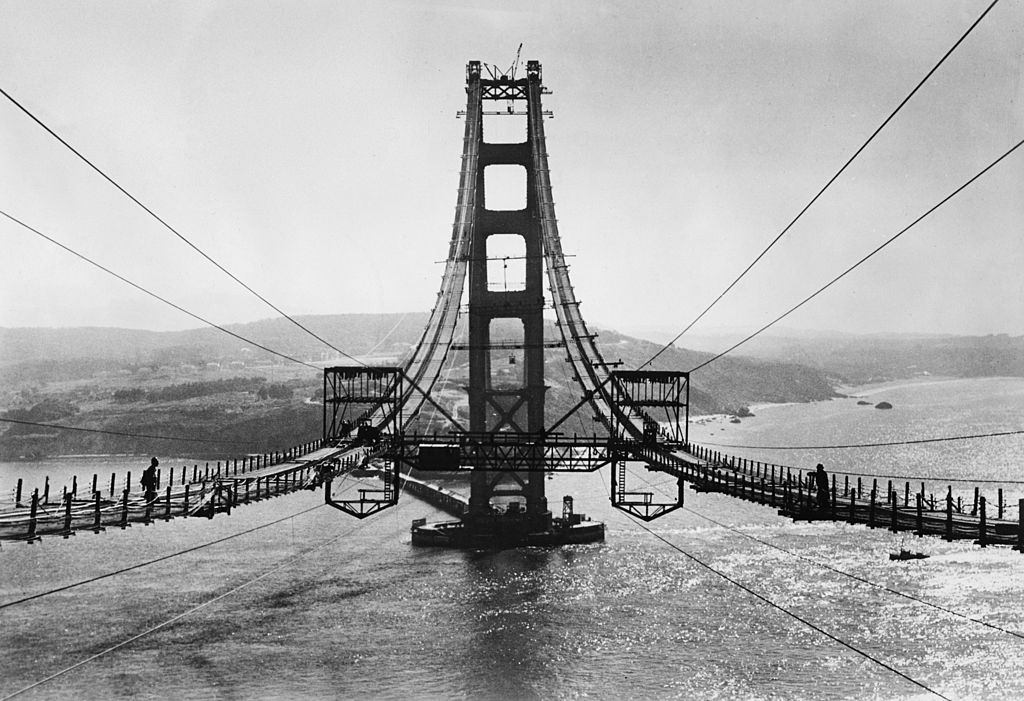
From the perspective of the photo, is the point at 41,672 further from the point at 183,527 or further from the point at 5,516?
the point at 183,527

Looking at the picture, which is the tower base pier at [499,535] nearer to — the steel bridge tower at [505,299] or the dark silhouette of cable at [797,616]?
the steel bridge tower at [505,299]

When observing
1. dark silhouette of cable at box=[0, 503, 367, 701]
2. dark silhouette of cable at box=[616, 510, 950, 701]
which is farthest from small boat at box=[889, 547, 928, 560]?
dark silhouette of cable at box=[0, 503, 367, 701]

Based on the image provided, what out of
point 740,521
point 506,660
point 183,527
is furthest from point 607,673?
point 183,527

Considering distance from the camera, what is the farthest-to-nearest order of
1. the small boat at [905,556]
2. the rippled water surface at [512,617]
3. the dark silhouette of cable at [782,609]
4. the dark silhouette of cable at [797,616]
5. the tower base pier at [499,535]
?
the tower base pier at [499,535], the small boat at [905,556], the dark silhouette of cable at [782,609], the dark silhouette of cable at [797,616], the rippled water surface at [512,617]

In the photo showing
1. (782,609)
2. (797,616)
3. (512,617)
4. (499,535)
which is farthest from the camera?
(499,535)

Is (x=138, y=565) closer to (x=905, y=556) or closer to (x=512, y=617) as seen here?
(x=512, y=617)

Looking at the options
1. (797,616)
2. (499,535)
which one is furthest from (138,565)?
(797,616)

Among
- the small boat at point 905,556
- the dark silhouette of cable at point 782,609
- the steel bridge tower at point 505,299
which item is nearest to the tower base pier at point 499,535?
the steel bridge tower at point 505,299
